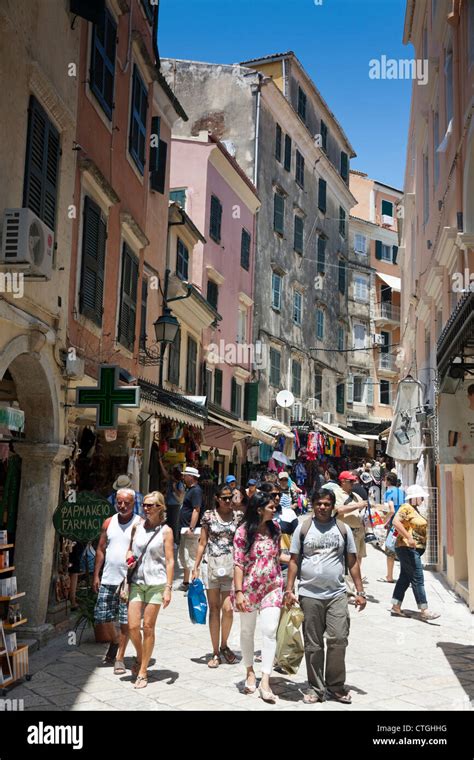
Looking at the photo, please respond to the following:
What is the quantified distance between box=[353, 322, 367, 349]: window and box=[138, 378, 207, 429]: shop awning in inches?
1143

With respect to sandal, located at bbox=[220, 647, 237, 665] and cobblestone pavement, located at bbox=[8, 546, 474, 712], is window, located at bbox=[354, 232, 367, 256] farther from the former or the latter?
sandal, located at bbox=[220, 647, 237, 665]

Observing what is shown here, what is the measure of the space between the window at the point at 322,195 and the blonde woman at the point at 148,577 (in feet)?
107

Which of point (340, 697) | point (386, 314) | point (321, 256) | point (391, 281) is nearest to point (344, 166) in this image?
point (321, 256)

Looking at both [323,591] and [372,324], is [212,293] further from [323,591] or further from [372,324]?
[372,324]

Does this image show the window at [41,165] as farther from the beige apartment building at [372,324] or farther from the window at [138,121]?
the beige apartment building at [372,324]

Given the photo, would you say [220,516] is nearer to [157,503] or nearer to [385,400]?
[157,503]

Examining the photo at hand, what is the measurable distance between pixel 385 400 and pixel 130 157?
3482 centimetres

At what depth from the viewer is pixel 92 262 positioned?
10.9 metres

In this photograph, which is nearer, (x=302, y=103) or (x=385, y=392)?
(x=302, y=103)

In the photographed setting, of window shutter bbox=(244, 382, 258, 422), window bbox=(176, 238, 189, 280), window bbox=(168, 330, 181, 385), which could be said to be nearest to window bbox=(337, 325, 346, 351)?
window shutter bbox=(244, 382, 258, 422)

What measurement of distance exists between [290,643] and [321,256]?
32.3m

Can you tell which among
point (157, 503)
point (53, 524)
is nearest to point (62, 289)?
point (53, 524)

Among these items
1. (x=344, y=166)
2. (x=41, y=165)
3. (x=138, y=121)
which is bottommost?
(x=41, y=165)

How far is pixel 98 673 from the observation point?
7398 millimetres
